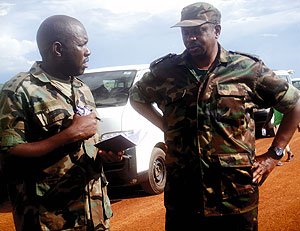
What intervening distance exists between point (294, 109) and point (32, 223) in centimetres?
191

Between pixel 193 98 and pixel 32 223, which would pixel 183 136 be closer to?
pixel 193 98

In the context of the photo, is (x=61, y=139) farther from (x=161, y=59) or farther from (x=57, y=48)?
(x=161, y=59)

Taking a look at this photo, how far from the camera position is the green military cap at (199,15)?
8.63ft

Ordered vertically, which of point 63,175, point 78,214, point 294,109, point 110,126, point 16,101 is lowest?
point 110,126

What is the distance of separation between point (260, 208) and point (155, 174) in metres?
1.88

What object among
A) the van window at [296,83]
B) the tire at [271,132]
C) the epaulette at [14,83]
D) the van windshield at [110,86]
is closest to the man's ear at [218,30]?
the epaulette at [14,83]

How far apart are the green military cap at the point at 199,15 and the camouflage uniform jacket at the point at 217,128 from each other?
0.78 ft

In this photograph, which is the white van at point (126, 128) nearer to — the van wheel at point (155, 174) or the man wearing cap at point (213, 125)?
the van wheel at point (155, 174)

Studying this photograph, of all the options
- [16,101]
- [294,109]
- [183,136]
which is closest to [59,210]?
[16,101]

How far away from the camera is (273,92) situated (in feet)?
8.48

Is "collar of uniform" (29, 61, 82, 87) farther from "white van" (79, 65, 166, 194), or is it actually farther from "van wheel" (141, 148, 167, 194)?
"van wheel" (141, 148, 167, 194)

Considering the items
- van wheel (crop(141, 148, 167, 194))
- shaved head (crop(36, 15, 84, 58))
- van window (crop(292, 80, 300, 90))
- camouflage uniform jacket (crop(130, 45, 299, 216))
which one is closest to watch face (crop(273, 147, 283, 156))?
camouflage uniform jacket (crop(130, 45, 299, 216))

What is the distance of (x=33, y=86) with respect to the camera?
2354 millimetres

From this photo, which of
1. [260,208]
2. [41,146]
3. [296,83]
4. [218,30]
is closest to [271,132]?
[296,83]
